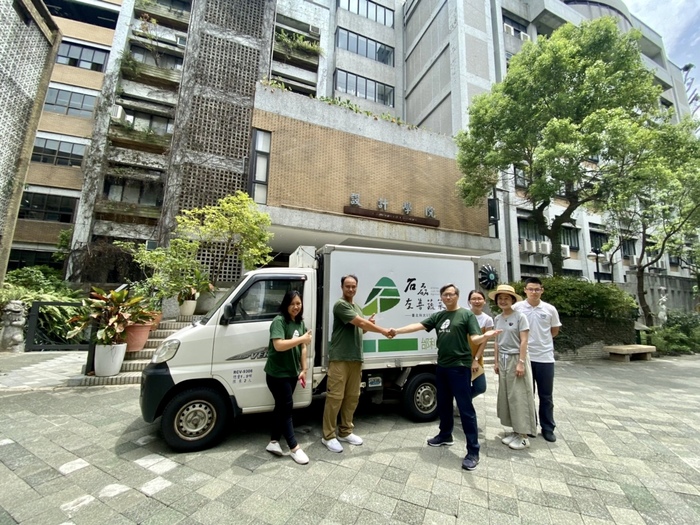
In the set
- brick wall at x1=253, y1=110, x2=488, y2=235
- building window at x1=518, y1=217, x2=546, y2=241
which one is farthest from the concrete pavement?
building window at x1=518, y1=217, x2=546, y2=241

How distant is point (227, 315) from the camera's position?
11.6 ft

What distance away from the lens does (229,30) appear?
14.0m

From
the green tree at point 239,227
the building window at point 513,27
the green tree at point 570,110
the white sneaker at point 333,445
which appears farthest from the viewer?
the building window at point 513,27

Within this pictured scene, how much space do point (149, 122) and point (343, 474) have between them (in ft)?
76.4

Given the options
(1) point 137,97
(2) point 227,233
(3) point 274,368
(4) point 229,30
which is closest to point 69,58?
(1) point 137,97

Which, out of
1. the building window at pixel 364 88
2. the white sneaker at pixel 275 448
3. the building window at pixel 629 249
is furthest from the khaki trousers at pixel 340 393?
the building window at pixel 629 249

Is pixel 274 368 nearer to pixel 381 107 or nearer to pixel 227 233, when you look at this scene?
pixel 227 233

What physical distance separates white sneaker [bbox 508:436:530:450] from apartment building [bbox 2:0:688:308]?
977 centimetres

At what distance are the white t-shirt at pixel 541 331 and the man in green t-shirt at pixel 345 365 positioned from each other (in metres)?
2.01

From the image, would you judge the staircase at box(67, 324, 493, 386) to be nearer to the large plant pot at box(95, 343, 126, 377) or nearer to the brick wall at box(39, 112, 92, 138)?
the large plant pot at box(95, 343, 126, 377)

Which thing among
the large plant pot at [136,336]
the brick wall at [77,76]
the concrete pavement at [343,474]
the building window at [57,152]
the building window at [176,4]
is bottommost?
the concrete pavement at [343,474]

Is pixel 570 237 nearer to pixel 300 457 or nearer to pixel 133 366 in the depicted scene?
pixel 300 457

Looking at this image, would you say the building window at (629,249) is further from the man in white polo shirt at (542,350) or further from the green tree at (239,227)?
the green tree at (239,227)

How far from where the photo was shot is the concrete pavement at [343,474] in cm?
242
